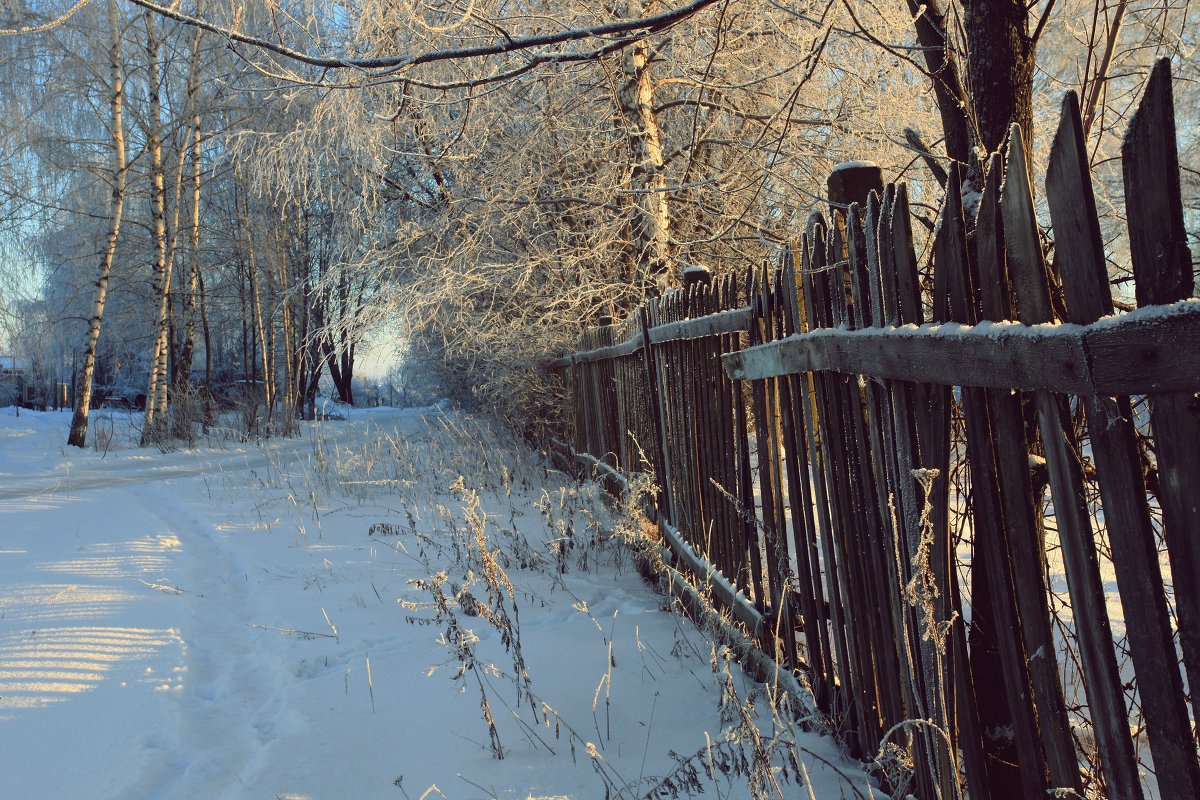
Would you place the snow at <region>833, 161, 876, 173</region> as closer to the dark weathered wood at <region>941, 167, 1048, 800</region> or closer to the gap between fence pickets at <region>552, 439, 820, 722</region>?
the dark weathered wood at <region>941, 167, 1048, 800</region>

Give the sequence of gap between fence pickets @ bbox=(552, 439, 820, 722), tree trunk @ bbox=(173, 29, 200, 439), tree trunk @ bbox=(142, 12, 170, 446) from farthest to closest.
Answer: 1. tree trunk @ bbox=(173, 29, 200, 439)
2. tree trunk @ bbox=(142, 12, 170, 446)
3. gap between fence pickets @ bbox=(552, 439, 820, 722)

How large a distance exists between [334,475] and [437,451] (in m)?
1.28

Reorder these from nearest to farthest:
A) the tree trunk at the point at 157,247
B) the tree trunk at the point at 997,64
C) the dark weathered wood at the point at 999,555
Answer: the dark weathered wood at the point at 999,555
the tree trunk at the point at 997,64
the tree trunk at the point at 157,247

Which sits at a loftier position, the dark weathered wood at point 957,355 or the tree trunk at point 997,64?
the tree trunk at point 997,64

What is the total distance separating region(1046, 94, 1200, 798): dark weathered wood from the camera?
1.05 meters

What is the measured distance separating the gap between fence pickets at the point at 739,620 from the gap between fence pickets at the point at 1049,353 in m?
1.03

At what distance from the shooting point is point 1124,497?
1081 mm

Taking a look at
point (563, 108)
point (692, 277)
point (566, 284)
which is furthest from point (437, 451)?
point (692, 277)

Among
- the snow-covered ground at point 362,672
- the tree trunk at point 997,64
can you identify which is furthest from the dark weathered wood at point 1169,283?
the tree trunk at point 997,64

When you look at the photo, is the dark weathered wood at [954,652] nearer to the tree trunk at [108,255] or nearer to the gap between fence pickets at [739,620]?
the gap between fence pickets at [739,620]

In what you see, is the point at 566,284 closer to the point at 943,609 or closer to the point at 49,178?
the point at 943,609

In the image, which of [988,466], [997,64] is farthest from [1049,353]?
[997,64]

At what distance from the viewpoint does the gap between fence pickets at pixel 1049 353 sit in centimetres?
95

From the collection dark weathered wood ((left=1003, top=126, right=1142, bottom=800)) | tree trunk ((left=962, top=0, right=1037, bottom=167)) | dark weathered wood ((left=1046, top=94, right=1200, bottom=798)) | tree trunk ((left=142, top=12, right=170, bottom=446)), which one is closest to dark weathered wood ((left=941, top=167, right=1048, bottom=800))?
dark weathered wood ((left=1003, top=126, right=1142, bottom=800))
